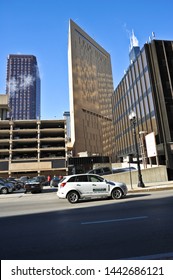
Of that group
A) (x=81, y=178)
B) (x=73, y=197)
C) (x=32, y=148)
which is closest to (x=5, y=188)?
(x=73, y=197)

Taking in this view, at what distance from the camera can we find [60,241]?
584 centimetres

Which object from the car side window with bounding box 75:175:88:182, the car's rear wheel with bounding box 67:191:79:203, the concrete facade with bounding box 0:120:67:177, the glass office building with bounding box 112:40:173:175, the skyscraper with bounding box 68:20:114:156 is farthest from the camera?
the skyscraper with bounding box 68:20:114:156

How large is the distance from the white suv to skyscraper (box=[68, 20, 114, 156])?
8431cm

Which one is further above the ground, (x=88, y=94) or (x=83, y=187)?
(x=88, y=94)

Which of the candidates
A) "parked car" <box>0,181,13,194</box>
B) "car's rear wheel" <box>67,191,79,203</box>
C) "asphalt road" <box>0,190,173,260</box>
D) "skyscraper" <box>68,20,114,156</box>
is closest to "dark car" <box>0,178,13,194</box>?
"parked car" <box>0,181,13,194</box>

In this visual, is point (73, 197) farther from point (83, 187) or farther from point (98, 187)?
point (98, 187)

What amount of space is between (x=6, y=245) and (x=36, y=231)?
1.49 meters

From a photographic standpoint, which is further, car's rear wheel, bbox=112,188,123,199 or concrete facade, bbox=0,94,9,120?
concrete facade, bbox=0,94,9,120

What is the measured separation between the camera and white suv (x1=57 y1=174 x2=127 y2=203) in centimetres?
1372

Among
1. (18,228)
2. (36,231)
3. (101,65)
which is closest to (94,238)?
(36,231)

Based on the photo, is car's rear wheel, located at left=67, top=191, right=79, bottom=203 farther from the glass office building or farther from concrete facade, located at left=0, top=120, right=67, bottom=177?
concrete facade, located at left=0, top=120, right=67, bottom=177

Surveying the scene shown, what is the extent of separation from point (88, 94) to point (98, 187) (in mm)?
111307

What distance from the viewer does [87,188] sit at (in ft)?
45.3
